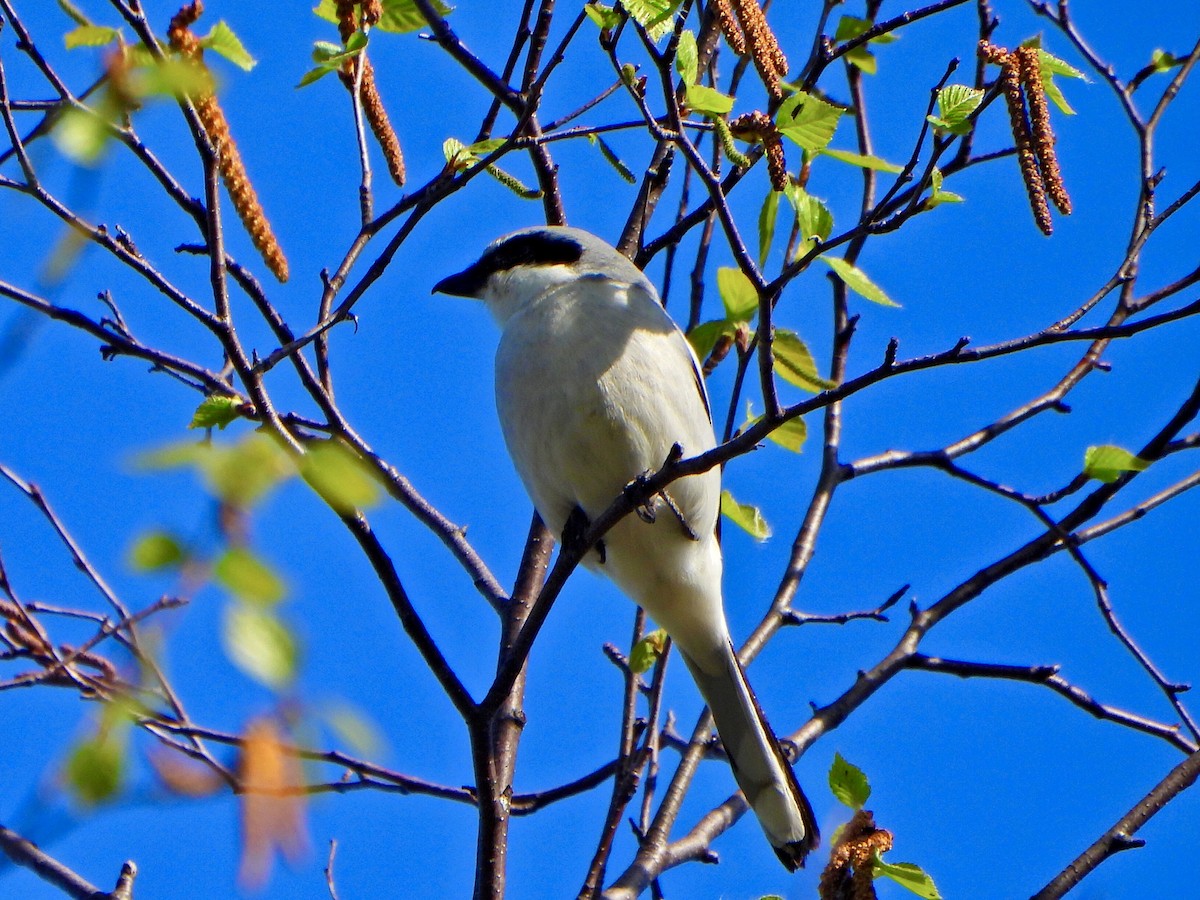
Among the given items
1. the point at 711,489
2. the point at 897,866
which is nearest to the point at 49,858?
the point at 897,866

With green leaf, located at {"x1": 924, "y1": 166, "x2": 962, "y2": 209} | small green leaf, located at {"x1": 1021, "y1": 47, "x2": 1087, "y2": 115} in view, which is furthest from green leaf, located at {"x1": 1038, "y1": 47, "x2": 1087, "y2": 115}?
green leaf, located at {"x1": 924, "y1": 166, "x2": 962, "y2": 209}

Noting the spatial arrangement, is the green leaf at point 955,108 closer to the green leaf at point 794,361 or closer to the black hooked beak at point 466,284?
the green leaf at point 794,361

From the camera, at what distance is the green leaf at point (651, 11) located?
2561 mm

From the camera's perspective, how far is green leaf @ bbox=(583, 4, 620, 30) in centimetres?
269

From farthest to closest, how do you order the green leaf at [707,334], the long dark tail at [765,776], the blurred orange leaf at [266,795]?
the long dark tail at [765,776], the green leaf at [707,334], the blurred orange leaf at [266,795]

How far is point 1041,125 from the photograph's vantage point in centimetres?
268

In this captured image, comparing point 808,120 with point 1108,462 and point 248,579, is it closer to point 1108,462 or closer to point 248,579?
point 1108,462

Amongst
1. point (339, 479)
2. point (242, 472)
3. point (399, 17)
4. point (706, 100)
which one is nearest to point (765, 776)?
point (706, 100)

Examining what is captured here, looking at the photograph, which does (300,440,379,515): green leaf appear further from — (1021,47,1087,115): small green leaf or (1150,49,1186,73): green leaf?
(1150,49,1186,73): green leaf

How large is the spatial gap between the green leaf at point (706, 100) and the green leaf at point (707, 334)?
2.32ft

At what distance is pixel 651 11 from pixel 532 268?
205 cm

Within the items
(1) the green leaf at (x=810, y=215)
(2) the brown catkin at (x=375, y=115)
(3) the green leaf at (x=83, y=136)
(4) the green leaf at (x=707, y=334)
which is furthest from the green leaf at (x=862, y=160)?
(3) the green leaf at (x=83, y=136)

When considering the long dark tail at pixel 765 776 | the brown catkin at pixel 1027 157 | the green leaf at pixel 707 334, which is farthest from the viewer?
the long dark tail at pixel 765 776

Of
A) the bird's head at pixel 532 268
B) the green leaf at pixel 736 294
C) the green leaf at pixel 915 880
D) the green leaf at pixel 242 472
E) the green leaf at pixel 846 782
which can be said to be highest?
the bird's head at pixel 532 268
